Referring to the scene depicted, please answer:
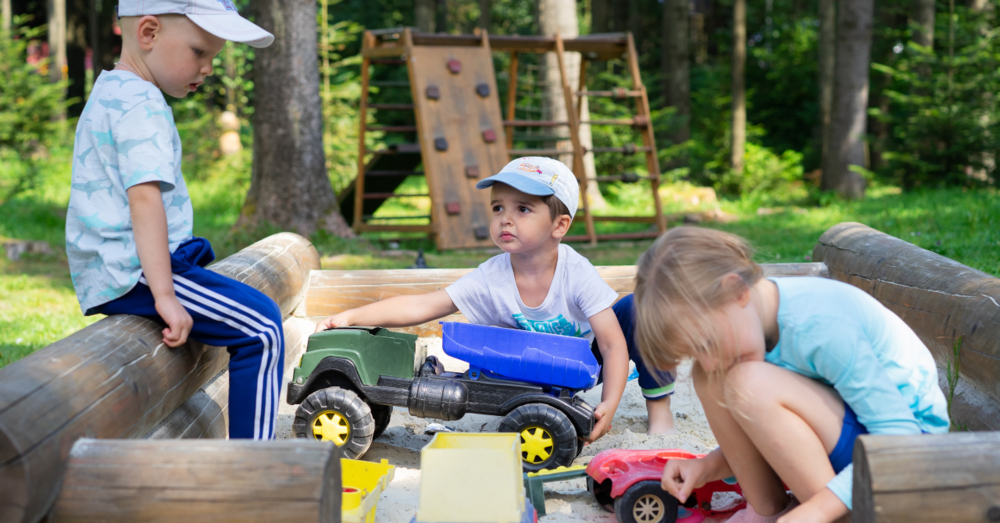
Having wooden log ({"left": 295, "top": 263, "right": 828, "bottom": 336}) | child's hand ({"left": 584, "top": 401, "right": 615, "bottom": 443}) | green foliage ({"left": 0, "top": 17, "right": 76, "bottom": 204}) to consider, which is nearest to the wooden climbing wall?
wooden log ({"left": 295, "top": 263, "right": 828, "bottom": 336})

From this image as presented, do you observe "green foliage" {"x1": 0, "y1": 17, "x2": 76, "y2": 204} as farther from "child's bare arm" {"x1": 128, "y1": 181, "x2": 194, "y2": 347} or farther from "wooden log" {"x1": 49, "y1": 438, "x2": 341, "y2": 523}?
"wooden log" {"x1": 49, "y1": 438, "x2": 341, "y2": 523}

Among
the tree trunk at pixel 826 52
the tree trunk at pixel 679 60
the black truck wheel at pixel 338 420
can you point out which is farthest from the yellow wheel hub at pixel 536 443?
the tree trunk at pixel 679 60

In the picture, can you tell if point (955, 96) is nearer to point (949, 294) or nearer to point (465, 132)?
point (465, 132)

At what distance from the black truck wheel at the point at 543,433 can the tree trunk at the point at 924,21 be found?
9192 millimetres

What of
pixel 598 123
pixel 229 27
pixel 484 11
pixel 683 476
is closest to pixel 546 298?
pixel 683 476

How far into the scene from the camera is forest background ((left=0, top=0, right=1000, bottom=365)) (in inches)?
233

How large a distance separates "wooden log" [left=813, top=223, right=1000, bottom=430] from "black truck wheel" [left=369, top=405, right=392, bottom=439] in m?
1.78

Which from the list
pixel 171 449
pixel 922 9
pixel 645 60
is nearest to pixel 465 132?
pixel 171 449

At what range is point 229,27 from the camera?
2.00 meters

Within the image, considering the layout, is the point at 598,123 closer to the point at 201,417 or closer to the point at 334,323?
the point at 334,323

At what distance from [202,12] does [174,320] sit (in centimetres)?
81

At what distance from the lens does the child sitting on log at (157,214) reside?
188cm

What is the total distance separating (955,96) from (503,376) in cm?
835

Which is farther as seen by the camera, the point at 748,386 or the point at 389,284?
the point at 389,284
